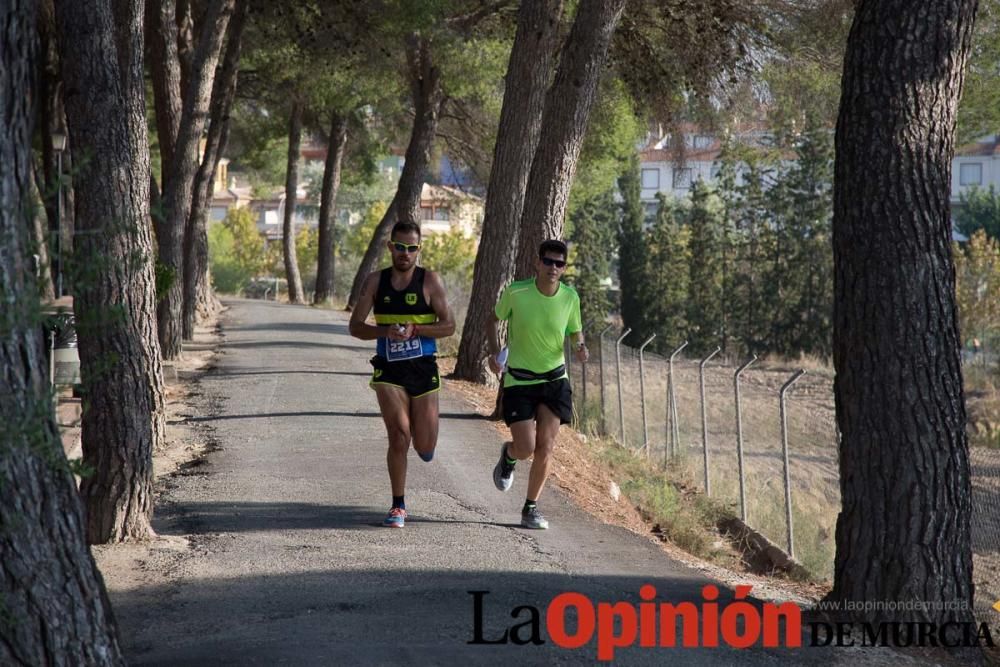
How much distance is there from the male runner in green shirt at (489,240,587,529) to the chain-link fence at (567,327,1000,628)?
1753 mm

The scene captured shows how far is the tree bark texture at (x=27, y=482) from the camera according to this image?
4637 millimetres

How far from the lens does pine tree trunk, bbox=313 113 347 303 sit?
38594 mm

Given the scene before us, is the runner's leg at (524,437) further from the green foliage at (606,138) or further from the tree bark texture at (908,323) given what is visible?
the green foliage at (606,138)

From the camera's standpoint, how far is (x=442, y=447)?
12.8 m

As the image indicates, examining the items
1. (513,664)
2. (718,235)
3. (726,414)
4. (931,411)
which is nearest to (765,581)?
(931,411)

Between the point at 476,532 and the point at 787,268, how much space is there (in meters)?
62.7

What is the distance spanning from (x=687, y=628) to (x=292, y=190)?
119 feet

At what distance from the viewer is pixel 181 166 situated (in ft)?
64.5

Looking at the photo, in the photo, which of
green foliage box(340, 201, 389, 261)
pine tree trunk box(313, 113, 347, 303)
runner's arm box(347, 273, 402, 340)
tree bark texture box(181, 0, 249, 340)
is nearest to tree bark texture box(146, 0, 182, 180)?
tree bark texture box(181, 0, 249, 340)

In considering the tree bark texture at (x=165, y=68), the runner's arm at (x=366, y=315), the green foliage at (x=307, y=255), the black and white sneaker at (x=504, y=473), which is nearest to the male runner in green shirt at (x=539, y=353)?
the black and white sneaker at (x=504, y=473)

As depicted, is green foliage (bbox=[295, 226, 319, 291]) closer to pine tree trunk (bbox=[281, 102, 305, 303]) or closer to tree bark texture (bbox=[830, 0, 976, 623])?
pine tree trunk (bbox=[281, 102, 305, 303])

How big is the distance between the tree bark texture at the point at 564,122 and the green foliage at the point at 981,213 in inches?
3067

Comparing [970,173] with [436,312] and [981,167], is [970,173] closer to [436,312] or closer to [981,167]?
[981,167]

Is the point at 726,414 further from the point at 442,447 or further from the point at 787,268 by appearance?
the point at 787,268
